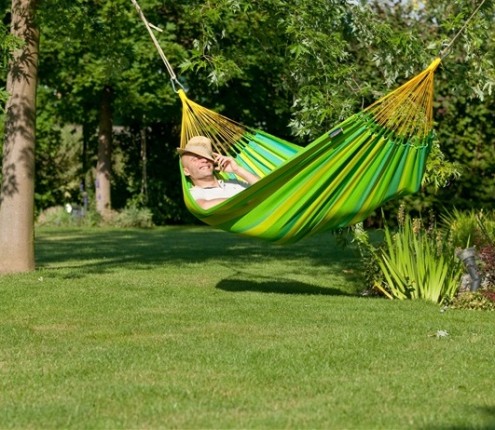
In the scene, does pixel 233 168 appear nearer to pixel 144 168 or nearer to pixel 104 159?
pixel 104 159

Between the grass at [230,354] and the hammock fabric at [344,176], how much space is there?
28.9 inches

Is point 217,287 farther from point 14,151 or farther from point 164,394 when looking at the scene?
point 164,394

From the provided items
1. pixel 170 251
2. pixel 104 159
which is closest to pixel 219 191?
pixel 170 251

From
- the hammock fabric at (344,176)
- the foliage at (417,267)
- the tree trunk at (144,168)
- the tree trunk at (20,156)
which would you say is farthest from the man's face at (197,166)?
the tree trunk at (144,168)

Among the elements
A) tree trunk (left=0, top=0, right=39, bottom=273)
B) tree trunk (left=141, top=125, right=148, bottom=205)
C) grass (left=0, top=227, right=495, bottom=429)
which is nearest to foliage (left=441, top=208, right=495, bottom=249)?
grass (left=0, top=227, right=495, bottom=429)

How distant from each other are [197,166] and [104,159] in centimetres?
1415

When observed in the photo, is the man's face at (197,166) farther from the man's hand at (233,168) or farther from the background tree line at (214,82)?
the background tree line at (214,82)

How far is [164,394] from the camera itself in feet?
20.4

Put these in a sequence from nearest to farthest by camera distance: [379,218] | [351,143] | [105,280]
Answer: [351,143]
[105,280]
[379,218]

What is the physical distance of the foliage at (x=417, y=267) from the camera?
10375 mm

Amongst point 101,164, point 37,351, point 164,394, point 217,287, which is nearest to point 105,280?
point 217,287

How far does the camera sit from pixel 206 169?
10297mm

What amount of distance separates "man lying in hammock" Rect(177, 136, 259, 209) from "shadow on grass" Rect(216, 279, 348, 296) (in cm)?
123

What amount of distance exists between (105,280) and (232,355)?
466 centimetres
